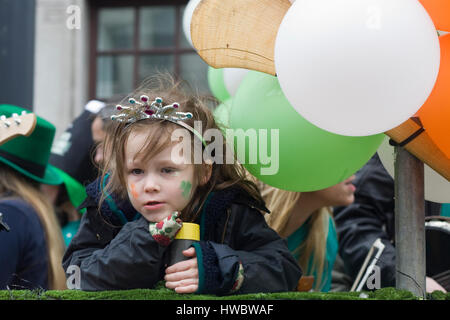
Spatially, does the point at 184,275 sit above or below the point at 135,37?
below

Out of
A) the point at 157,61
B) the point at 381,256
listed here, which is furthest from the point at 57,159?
the point at 157,61

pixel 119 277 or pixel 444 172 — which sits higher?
pixel 444 172

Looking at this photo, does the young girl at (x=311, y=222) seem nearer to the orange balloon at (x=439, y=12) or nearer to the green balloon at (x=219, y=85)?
the green balloon at (x=219, y=85)

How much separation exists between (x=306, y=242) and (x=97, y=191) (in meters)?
1.02

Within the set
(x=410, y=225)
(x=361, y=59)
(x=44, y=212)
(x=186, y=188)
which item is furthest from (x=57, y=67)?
(x=361, y=59)

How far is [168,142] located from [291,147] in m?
0.32

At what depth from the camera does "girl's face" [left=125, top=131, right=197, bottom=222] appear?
64.7 inches

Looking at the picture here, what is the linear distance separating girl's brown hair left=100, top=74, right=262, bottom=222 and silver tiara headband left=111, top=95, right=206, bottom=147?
0.04 ft

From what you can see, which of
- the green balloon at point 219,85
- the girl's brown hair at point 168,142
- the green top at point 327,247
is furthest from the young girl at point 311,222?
the green balloon at point 219,85

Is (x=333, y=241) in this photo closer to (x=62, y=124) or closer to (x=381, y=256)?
(x=381, y=256)

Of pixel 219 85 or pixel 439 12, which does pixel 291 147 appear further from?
pixel 219 85

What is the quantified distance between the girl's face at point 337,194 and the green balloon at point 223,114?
44cm

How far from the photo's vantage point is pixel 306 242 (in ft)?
8.34

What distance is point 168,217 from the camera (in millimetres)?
1582
